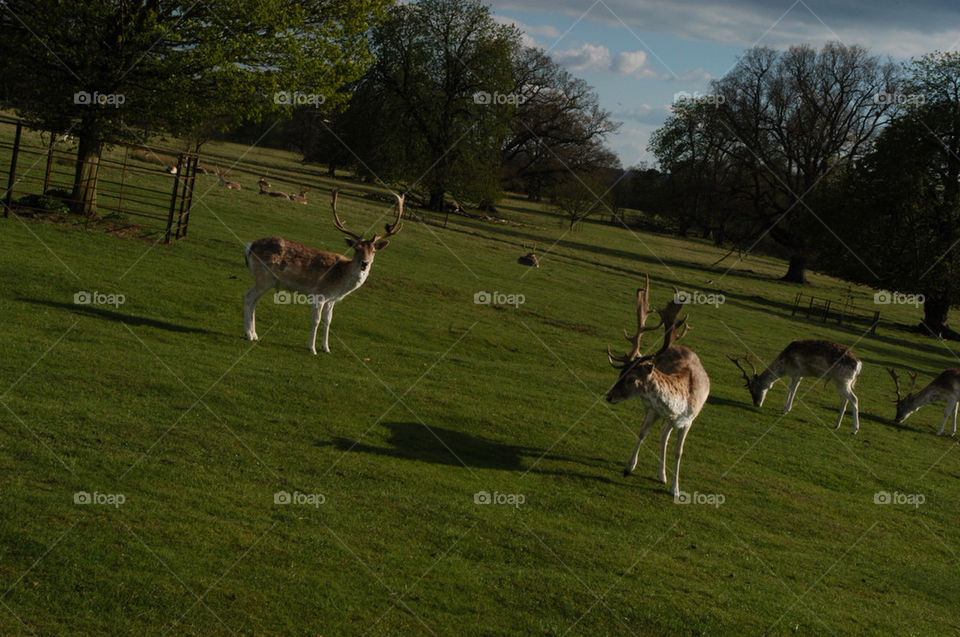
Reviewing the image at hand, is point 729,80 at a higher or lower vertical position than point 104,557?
higher

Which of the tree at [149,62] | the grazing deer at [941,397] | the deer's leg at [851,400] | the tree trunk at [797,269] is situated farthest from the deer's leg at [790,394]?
the tree trunk at [797,269]

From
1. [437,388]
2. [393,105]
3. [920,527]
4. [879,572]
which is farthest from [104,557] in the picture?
[393,105]

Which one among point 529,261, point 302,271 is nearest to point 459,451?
point 302,271

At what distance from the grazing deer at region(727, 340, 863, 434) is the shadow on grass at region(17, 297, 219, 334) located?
1368 cm

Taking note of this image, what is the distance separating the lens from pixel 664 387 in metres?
14.0

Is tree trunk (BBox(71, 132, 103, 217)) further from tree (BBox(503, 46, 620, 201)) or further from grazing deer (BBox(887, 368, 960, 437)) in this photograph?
tree (BBox(503, 46, 620, 201))

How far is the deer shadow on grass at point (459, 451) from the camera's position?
551 inches

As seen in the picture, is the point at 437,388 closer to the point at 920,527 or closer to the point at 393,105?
the point at 920,527

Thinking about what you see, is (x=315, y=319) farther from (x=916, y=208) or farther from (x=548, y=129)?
(x=548, y=129)

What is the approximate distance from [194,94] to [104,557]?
75.2 ft

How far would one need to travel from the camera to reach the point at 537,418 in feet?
57.3

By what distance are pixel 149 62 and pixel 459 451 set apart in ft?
65.2

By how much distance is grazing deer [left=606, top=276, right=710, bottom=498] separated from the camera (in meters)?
13.6

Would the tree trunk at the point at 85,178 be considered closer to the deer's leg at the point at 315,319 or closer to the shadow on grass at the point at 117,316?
the shadow on grass at the point at 117,316
